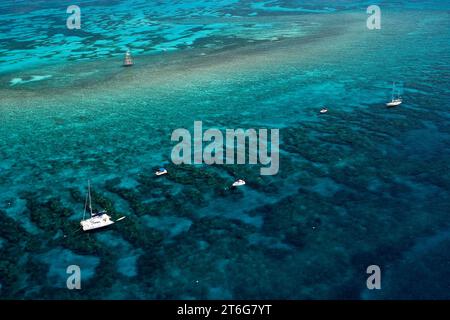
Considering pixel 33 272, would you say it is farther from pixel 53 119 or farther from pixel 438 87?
pixel 438 87

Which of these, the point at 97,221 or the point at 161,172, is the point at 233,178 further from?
the point at 97,221

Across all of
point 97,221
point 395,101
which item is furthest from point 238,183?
point 395,101

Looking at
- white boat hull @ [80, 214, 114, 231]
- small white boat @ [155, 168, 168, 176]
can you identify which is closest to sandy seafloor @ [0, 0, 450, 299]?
white boat hull @ [80, 214, 114, 231]

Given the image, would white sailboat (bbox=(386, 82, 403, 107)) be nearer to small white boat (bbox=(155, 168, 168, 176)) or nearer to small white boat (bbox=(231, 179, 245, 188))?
small white boat (bbox=(231, 179, 245, 188))

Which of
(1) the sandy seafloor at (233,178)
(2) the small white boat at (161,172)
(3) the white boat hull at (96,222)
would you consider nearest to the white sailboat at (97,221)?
(3) the white boat hull at (96,222)

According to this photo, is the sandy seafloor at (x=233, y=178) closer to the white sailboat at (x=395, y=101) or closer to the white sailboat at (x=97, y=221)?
the white sailboat at (x=97, y=221)

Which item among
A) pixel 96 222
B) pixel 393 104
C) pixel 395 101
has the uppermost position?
pixel 395 101
